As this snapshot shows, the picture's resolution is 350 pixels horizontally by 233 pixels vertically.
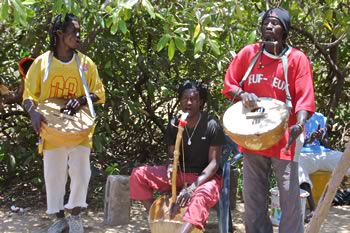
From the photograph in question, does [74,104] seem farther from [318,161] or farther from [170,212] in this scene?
[318,161]

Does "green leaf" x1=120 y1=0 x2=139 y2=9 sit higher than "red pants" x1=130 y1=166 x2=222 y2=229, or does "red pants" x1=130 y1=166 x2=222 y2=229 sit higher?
"green leaf" x1=120 y1=0 x2=139 y2=9

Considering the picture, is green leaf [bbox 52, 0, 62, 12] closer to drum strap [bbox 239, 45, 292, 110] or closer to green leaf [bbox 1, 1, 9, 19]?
green leaf [bbox 1, 1, 9, 19]

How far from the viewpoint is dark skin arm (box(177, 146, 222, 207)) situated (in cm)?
417

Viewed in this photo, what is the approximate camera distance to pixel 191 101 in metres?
4.43

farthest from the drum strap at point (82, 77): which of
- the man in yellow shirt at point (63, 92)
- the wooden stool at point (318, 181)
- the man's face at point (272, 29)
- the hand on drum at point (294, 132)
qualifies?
the wooden stool at point (318, 181)

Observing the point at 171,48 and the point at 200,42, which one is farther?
the point at 171,48

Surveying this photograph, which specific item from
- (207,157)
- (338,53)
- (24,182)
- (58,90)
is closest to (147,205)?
(207,157)

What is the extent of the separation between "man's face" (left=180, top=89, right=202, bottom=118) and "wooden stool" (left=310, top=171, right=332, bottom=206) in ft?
5.09

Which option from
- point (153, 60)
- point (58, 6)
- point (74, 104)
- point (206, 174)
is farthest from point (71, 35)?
point (153, 60)

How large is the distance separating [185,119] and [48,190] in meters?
1.03

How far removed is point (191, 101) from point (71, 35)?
0.89 metres

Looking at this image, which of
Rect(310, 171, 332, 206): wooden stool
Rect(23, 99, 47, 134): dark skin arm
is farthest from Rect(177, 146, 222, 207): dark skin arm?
Rect(310, 171, 332, 206): wooden stool

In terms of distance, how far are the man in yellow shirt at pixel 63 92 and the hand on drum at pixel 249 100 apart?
1047mm

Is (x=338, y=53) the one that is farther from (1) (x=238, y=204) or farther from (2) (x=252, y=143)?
(2) (x=252, y=143)
